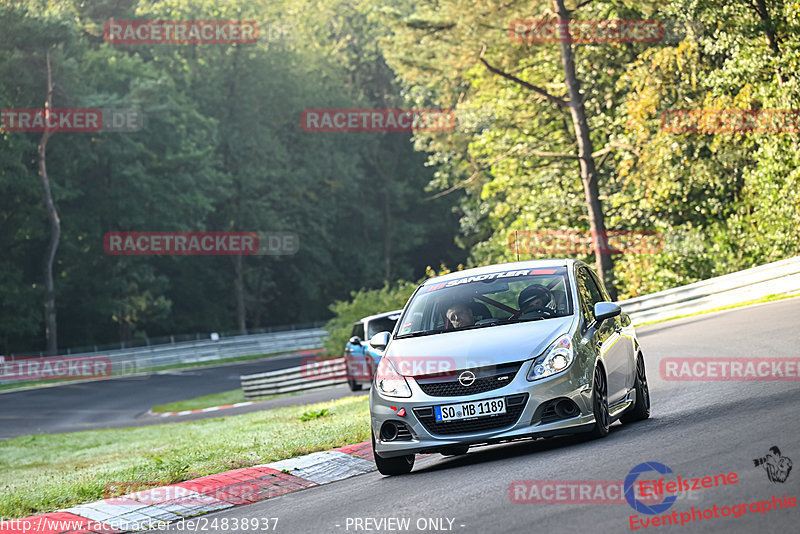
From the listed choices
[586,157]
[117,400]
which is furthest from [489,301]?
[117,400]

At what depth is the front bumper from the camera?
29.3 ft

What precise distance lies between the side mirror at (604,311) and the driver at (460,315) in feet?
3.66

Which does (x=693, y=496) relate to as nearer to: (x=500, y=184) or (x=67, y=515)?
(x=67, y=515)

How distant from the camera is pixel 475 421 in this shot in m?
8.98

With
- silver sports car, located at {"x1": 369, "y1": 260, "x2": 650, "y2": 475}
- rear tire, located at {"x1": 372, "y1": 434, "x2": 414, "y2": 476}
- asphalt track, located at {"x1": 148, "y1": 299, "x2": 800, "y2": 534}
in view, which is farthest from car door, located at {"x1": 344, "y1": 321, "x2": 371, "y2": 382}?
rear tire, located at {"x1": 372, "y1": 434, "x2": 414, "y2": 476}

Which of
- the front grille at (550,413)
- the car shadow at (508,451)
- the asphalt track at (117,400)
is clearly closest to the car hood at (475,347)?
the front grille at (550,413)

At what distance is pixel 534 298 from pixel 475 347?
117 cm

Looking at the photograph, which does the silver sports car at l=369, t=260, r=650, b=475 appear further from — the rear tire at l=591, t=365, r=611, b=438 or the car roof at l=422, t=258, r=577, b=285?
the car roof at l=422, t=258, r=577, b=285

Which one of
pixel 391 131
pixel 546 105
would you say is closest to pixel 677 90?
pixel 546 105

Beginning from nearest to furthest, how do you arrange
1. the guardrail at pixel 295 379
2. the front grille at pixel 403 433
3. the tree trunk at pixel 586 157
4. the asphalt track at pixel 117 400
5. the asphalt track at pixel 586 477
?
the asphalt track at pixel 586 477 < the front grille at pixel 403 433 < the asphalt track at pixel 117 400 < the guardrail at pixel 295 379 < the tree trunk at pixel 586 157

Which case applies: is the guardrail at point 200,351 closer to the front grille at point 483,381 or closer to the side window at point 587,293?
the side window at point 587,293

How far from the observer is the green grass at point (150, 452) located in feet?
34.1

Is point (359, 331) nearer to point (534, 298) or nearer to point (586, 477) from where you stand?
point (534, 298)

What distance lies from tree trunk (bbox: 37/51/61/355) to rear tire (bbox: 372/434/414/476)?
168 feet
